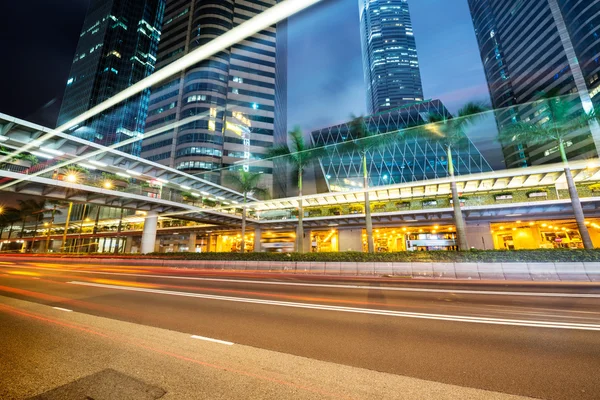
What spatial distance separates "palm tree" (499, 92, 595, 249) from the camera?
1883 cm

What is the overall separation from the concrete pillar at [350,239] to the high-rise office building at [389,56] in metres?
127

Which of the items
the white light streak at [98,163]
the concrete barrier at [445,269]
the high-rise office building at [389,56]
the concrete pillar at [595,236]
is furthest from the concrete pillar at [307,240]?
the high-rise office building at [389,56]

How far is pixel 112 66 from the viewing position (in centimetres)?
12631

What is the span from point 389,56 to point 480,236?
15953cm

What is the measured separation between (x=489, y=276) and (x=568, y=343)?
13389 mm

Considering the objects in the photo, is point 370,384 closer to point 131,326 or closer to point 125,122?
point 131,326

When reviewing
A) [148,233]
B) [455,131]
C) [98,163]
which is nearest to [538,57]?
[455,131]

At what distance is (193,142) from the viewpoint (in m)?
64.6

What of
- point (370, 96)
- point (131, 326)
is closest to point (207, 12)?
point (131, 326)

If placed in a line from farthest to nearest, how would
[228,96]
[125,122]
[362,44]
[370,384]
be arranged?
[362,44] → [125,122] → [228,96] → [370,384]

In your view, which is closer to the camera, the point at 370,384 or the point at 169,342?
the point at 370,384

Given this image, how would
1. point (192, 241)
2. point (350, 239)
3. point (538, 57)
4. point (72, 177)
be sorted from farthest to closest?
point (538, 57), point (192, 241), point (350, 239), point (72, 177)

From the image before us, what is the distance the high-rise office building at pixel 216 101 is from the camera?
65.4m

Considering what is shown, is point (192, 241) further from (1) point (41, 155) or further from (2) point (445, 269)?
(2) point (445, 269)
